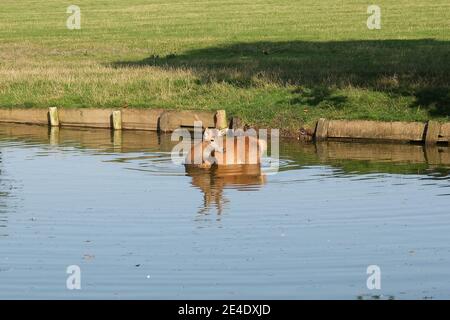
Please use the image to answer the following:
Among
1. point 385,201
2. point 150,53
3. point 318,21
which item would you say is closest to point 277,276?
point 385,201

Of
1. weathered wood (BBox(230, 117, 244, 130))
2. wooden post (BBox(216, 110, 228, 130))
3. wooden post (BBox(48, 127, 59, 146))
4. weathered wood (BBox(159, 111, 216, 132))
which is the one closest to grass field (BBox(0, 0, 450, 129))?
weathered wood (BBox(230, 117, 244, 130))

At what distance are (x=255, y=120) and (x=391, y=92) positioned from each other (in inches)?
137

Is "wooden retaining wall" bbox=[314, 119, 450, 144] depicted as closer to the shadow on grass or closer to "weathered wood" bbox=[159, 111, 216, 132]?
the shadow on grass

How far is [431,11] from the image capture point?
61.5m

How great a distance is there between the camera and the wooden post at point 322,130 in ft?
Answer: 88.5

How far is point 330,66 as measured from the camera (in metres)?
35.5

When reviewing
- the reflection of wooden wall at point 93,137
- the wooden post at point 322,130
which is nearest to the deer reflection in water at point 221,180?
the reflection of wooden wall at point 93,137

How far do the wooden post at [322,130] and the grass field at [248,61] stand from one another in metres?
0.72

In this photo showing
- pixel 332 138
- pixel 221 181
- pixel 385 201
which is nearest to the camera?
pixel 385 201

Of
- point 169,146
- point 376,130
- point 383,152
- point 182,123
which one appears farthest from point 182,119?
point 383,152

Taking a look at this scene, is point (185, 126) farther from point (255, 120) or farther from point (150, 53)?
point (150, 53)

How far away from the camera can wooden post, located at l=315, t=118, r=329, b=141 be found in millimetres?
26984

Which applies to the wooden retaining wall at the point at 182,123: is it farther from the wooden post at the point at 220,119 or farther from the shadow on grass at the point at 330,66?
the shadow on grass at the point at 330,66
